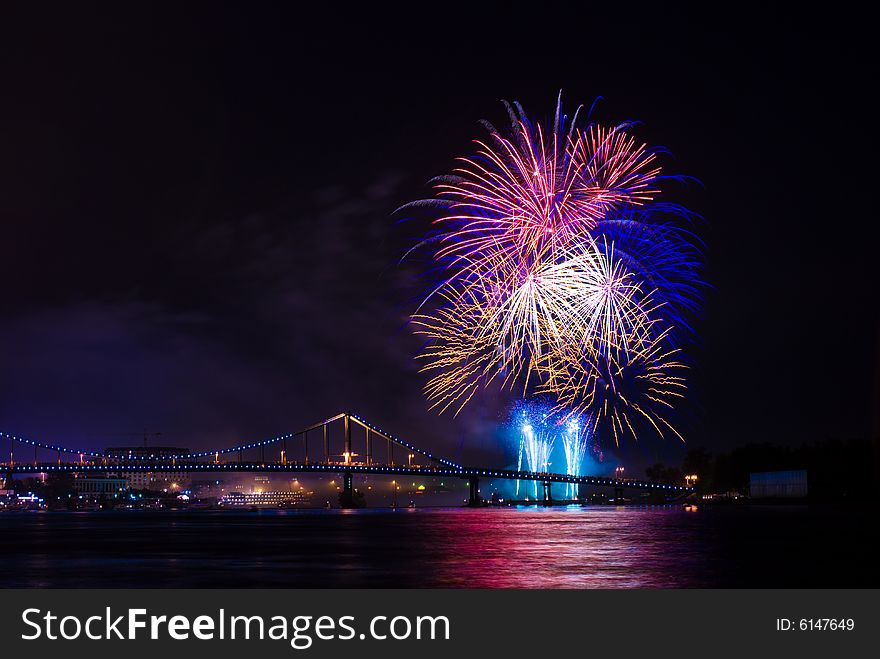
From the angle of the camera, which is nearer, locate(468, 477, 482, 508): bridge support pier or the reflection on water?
the reflection on water

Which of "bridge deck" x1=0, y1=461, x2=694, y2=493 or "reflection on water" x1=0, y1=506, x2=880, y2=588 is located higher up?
"bridge deck" x1=0, y1=461, x2=694, y2=493

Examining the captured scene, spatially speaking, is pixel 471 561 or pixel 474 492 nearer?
pixel 471 561

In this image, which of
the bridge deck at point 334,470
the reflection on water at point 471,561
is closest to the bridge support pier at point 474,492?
the bridge deck at point 334,470

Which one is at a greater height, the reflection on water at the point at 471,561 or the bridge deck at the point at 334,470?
the bridge deck at the point at 334,470

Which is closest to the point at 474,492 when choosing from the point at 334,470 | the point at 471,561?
the point at 334,470

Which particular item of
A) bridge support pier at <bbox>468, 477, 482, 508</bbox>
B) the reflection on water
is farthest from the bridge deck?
the reflection on water

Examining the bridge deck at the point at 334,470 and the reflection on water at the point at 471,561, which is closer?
the reflection on water at the point at 471,561

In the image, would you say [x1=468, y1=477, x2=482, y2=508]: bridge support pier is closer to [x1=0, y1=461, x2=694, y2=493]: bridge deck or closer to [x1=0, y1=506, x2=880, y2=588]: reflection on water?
[x1=0, y1=461, x2=694, y2=493]: bridge deck

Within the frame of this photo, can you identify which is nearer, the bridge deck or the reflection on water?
the reflection on water

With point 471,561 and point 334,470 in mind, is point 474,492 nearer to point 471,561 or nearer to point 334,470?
point 334,470

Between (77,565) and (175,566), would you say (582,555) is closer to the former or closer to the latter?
(175,566)

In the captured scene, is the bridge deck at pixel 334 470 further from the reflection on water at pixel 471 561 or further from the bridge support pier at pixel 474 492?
the reflection on water at pixel 471 561

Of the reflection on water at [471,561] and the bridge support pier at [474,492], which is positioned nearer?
the reflection on water at [471,561]
